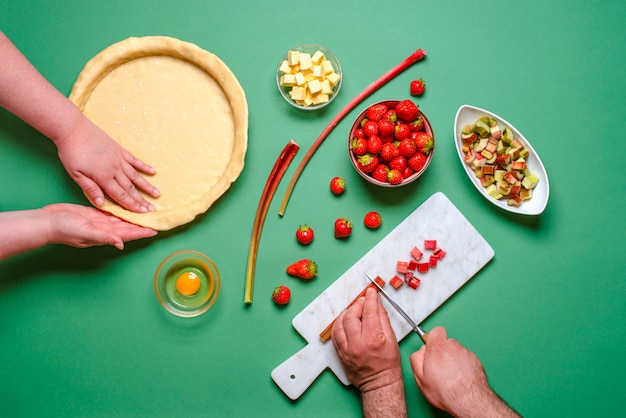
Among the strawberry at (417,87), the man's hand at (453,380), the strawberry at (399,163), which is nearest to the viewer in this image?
the man's hand at (453,380)

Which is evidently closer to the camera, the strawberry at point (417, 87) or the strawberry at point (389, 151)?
the strawberry at point (389, 151)

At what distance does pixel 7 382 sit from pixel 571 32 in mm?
2834

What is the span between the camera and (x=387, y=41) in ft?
7.06

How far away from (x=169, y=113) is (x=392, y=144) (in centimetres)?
91

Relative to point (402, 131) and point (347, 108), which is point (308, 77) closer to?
point (347, 108)

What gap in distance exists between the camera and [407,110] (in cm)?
197

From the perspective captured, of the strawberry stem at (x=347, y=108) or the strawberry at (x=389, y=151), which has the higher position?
the strawberry stem at (x=347, y=108)

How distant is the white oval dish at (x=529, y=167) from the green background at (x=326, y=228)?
0.08 metres

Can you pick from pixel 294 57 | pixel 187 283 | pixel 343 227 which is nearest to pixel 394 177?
pixel 343 227

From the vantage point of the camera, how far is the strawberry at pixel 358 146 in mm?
1991

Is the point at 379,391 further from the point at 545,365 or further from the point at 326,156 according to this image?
the point at 326,156

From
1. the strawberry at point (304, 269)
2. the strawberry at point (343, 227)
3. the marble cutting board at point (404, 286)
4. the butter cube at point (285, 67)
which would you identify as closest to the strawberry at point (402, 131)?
the marble cutting board at point (404, 286)

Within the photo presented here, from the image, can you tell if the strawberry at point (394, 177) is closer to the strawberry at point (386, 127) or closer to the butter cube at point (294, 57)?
the strawberry at point (386, 127)

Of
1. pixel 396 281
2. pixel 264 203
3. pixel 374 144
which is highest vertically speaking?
pixel 264 203
